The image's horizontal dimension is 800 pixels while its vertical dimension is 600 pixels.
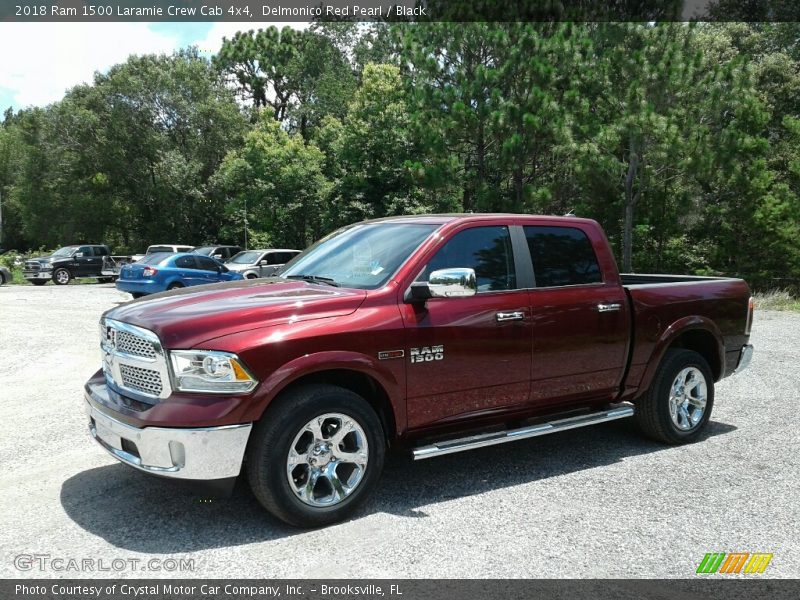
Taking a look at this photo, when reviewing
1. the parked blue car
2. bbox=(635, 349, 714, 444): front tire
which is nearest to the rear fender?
bbox=(635, 349, 714, 444): front tire

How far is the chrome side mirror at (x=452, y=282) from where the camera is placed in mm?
4281

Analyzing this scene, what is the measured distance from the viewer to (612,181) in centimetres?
2280

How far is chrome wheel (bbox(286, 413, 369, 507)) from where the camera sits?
405cm

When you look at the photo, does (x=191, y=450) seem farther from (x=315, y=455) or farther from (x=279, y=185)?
(x=279, y=185)

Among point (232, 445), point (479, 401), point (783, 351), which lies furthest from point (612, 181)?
point (232, 445)

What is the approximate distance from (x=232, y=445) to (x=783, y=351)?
1039 centimetres

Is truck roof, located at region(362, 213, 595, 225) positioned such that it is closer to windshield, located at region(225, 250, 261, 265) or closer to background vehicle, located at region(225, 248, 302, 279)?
background vehicle, located at region(225, 248, 302, 279)

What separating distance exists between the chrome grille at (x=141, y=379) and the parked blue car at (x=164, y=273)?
14860 millimetres

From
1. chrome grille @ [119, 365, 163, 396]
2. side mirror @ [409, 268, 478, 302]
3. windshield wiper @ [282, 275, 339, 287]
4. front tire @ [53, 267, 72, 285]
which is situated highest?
side mirror @ [409, 268, 478, 302]

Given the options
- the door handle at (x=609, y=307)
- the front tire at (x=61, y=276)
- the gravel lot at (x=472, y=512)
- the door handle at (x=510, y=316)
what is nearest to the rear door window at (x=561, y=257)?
the door handle at (x=609, y=307)

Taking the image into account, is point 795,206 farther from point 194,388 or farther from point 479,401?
point 194,388

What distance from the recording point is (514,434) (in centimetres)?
479

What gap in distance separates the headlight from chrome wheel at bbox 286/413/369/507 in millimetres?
557

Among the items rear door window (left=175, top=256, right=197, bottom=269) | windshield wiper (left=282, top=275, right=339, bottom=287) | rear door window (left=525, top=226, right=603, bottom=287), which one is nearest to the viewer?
windshield wiper (left=282, top=275, right=339, bottom=287)
